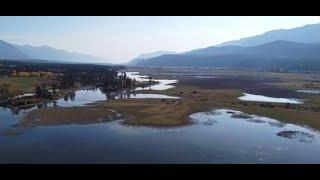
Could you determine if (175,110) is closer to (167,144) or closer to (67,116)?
(67,116)

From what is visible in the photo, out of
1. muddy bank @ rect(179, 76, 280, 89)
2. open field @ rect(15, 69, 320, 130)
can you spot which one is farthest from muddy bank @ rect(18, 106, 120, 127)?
muddy bank @ rect(179, 76, 280, 89)

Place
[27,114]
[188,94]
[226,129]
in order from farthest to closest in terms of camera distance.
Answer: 1. [188,94]
2. [27,114]
3. [226,129]

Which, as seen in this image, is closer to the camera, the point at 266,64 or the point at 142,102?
the point at 142,102

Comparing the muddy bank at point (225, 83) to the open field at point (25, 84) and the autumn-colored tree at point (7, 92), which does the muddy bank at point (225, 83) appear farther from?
the autumn-colored tree at point (7, 92)

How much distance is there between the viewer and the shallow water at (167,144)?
2300cm

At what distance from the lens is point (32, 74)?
8194cm

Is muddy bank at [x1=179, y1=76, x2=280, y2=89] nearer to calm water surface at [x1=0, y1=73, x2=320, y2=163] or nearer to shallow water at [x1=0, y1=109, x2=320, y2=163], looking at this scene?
calm water surface at [x1=0, y1=73, x2=320, y2=163]

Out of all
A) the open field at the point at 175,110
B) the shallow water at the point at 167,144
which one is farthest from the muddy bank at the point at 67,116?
the shallow water at the point at 167,144

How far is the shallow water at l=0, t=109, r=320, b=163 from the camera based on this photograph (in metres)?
23.0

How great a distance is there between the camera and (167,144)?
2608cm
